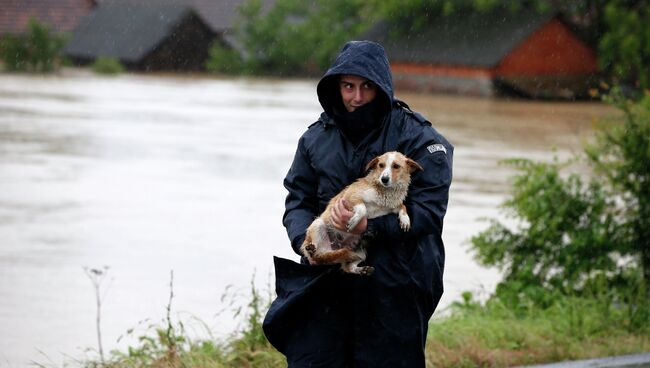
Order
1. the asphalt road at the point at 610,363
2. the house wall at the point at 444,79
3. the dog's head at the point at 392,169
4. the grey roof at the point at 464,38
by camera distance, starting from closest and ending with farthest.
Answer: the dog's head at the point at 392,169 → the asphalt road at the point at 610,363 → the house wall at the point at 444,79 → the grey roof at the point at 464,38

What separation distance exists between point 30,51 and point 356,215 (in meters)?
58.2

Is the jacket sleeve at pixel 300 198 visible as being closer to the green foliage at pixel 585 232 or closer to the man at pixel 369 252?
the man at pixel 369 252

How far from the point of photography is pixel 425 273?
4.27 meters

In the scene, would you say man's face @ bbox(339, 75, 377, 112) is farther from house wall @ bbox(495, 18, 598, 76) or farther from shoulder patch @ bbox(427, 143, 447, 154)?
house wall @ bbox(495, 18, 598, 76)

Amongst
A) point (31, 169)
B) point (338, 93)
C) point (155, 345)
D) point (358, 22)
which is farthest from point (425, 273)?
point (358, 22)

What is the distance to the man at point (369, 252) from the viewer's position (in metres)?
4.25

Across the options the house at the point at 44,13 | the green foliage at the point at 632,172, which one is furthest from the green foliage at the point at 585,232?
the house at the point at 44,13

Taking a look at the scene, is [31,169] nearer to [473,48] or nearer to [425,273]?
[425,273]

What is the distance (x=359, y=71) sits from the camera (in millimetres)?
4270

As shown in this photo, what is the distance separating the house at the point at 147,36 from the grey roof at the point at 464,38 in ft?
42.0

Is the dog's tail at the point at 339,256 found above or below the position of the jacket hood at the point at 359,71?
below

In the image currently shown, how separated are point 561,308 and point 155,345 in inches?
120

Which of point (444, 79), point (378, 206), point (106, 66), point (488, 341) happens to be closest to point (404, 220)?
point (378, 206)

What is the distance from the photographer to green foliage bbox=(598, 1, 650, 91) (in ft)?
162
